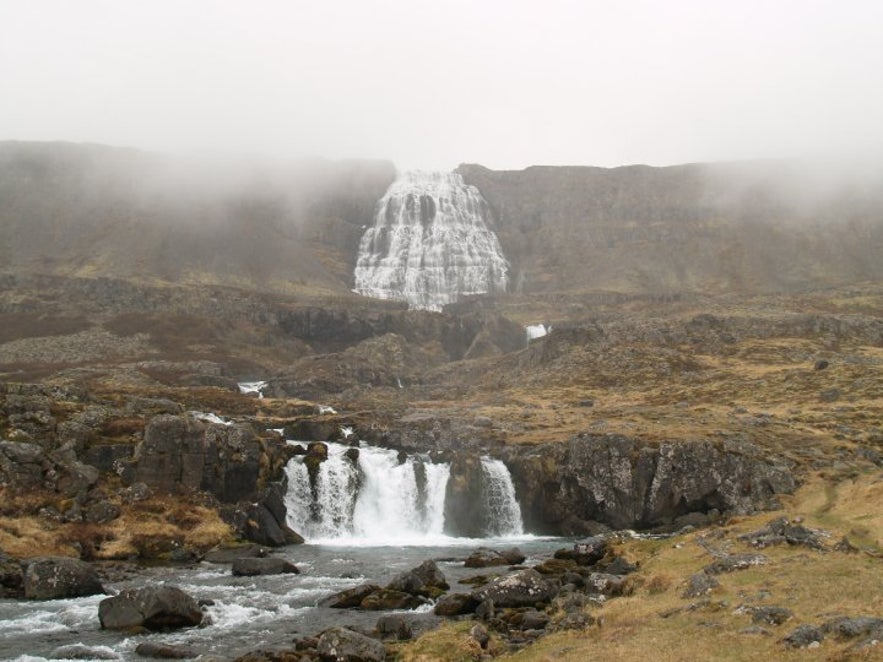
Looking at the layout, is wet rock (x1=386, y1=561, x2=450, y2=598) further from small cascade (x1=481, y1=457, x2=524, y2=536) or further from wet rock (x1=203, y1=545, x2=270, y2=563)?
small cascade (x1=481, y1=457, x2=524, y2=536)

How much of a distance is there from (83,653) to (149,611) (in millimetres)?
4464

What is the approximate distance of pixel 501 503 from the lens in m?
75.7

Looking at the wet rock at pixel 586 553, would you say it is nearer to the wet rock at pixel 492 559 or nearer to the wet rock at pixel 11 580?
the wet rock at pixel 492 559

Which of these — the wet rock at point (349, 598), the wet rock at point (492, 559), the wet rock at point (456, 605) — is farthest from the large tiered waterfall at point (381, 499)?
the wet rock at point (456, 605)

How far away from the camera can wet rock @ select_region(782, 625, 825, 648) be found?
2183 centimetres

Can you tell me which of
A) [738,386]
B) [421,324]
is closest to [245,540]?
[738,386]

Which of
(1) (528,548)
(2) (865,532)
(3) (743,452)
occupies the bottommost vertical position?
(1) (528,548)

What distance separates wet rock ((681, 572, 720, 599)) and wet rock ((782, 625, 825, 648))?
29.0ft

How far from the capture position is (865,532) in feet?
132

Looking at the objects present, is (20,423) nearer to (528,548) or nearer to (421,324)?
(528,548)

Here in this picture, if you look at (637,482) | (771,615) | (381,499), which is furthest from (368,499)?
(771,615)

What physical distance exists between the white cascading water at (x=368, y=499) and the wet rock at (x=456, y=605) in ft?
110

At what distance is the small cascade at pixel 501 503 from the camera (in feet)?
245

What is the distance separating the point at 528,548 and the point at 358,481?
67.1 feet
